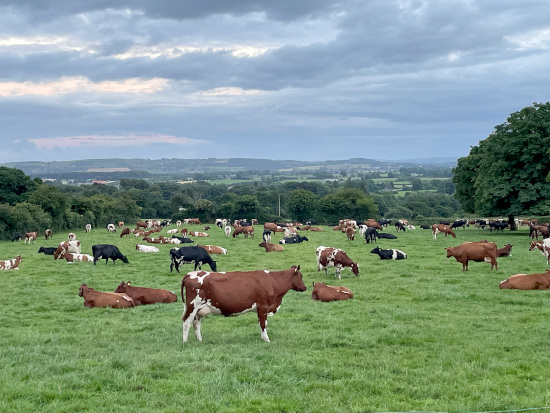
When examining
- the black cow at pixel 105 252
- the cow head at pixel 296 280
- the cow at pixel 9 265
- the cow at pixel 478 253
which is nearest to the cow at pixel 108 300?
the cow head at pixel 296 280

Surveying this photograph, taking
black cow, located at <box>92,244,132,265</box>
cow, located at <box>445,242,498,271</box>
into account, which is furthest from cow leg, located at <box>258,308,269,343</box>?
black cow, located at <box>92,244,132,265</box>

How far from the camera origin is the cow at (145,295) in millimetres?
17703

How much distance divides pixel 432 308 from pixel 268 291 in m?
6.20

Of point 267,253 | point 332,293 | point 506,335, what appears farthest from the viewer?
point 267,253

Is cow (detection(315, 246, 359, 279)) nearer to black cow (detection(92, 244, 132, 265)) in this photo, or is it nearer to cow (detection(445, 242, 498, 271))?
cow (detection(445, 242, 498, 271))

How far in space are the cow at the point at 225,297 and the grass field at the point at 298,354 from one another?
57 centimetres

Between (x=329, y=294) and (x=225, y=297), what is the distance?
21.1 feet

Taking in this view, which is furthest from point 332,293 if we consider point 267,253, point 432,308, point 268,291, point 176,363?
point 267,253


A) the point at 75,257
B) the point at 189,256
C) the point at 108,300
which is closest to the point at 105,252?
the point at 75,257

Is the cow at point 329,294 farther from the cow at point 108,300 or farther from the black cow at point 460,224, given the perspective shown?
the black cow at point 460,224

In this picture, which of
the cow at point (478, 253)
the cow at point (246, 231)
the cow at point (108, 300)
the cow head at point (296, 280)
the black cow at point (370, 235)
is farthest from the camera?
the cow at point (246, 231)

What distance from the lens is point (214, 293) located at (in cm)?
1218

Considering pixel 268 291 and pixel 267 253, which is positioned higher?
pixel 268 291

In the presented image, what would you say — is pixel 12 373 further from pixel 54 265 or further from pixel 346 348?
pixel 54 265
